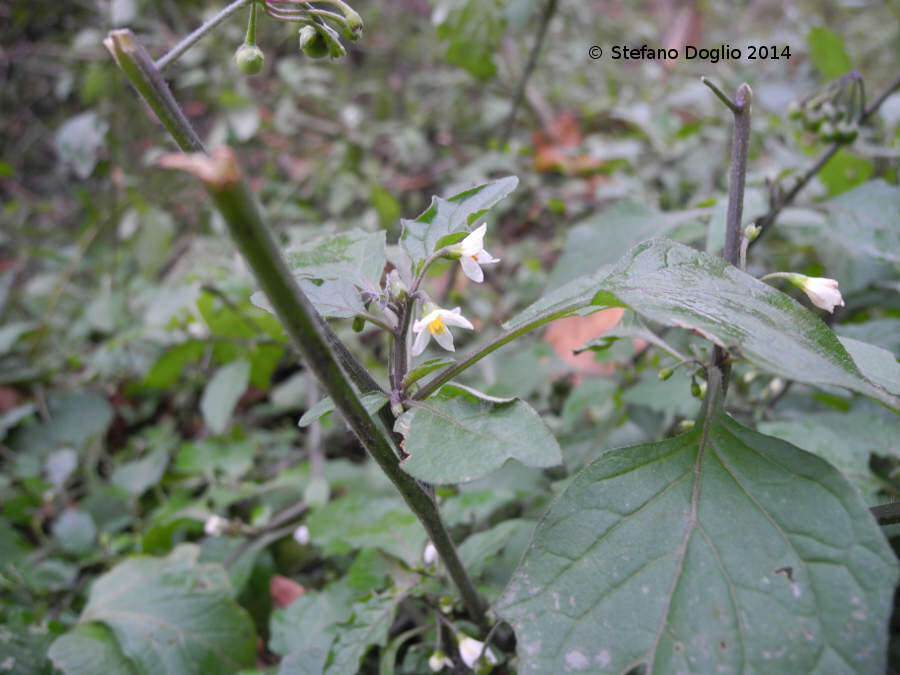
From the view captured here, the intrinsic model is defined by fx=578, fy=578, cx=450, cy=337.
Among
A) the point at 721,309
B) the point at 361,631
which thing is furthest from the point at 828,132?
the point at 361,631

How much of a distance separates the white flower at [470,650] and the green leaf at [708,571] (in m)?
0.39

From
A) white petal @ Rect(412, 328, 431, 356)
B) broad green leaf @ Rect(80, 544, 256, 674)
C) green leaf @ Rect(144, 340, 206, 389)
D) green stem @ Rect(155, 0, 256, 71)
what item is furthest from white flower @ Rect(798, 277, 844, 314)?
green leaf @ Rect(144, 340, 206, 389)

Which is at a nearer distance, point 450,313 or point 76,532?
point 450,313

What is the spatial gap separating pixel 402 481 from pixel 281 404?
6.04 feet

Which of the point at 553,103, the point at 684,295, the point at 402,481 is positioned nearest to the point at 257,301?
the point at 402,481

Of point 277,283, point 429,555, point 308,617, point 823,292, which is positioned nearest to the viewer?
point 277,283

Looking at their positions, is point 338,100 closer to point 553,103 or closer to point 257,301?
point 553,103

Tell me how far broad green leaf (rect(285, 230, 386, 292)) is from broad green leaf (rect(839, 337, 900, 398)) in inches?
28.6

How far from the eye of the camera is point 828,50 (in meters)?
2.03

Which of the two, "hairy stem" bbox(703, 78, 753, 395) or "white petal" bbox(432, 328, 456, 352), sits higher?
"hairy stem" bbox(703, 78, 753, 395)

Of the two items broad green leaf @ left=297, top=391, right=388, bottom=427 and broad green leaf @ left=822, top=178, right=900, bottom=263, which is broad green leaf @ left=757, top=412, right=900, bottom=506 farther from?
broad green leaf @ left=297, top=391, right=388, bottom=427

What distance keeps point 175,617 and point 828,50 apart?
2678 mm

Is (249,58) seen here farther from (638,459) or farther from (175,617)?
(175,617)

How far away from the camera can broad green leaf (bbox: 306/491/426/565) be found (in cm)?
125
